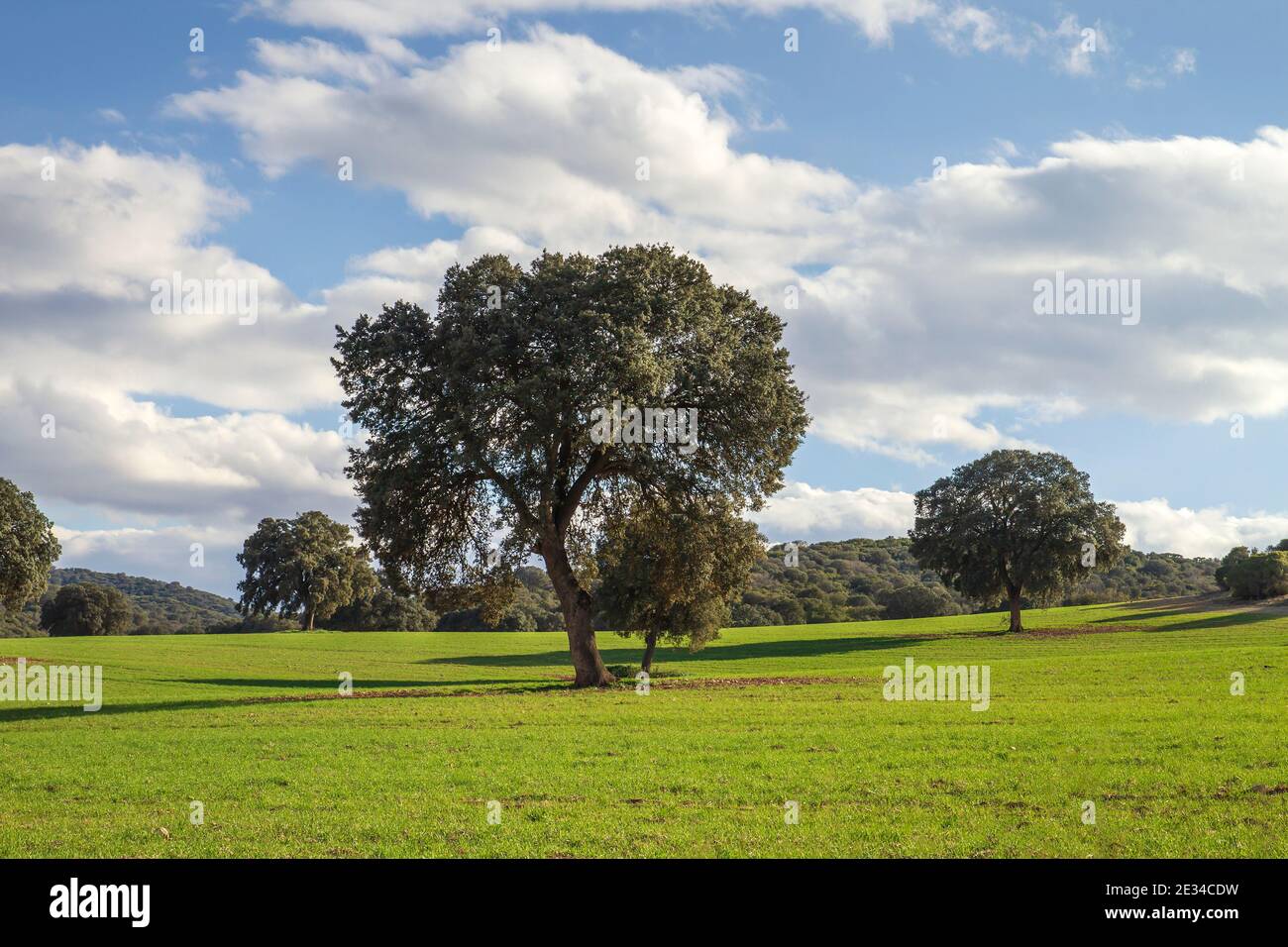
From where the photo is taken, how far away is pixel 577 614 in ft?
134

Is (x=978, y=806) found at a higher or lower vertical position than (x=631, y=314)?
lower

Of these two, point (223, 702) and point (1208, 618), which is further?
point (1208, 618)

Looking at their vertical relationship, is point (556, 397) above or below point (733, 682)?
above

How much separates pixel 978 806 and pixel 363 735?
1557 cm

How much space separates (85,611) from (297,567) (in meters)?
29.7

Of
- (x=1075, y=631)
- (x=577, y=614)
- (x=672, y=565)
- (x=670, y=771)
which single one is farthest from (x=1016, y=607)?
(x=670, y=771)

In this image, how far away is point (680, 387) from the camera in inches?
1416

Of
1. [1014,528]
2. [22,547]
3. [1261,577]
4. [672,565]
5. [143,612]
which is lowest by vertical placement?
[143,612]

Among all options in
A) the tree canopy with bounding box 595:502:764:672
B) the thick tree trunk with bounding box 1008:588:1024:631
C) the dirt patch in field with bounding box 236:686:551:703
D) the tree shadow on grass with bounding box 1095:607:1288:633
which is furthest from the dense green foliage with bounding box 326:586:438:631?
the dirt patch in field with bounding box 236:686:551:703

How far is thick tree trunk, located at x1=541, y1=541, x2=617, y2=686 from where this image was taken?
40.1 m

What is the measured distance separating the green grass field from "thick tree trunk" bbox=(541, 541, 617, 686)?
2.23 metres

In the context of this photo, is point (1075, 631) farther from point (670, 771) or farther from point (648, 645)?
point (670, 771)
